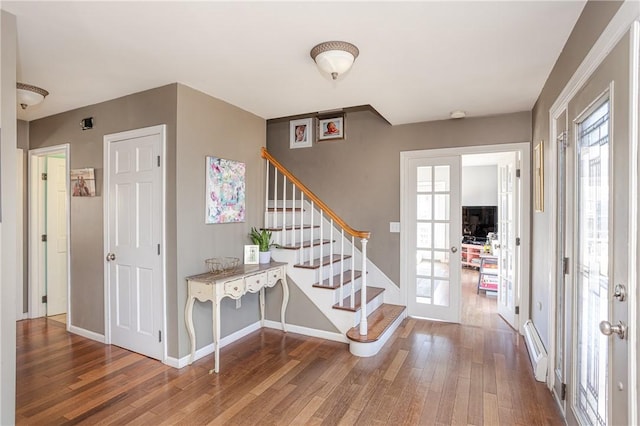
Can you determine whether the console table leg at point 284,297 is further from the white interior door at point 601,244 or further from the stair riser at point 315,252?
the white interior door at point 601,244

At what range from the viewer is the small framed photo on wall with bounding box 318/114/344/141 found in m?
4.32

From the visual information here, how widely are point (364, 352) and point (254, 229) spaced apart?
1746 mm

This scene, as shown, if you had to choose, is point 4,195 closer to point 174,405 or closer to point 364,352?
point 174,405

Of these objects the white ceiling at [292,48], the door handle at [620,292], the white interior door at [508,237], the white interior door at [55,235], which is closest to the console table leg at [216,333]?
the white ceiling at [292,48]

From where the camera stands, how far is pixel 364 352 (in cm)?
301

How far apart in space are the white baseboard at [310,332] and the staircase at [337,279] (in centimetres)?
6

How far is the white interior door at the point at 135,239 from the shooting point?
2.93 meters

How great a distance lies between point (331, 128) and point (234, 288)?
2.52 m

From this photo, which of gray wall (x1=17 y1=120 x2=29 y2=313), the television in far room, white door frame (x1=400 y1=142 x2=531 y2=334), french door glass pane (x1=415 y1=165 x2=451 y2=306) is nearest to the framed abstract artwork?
french door glass pane (x1=415 y1=165 x2=451 y2=306)

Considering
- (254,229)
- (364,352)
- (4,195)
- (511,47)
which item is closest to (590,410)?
(364,352)

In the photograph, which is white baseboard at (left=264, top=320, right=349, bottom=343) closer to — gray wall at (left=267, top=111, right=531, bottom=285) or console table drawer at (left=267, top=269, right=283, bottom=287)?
console table drawer at (left=267, top=269, right=283, bottom=287)

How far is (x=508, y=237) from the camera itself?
395cm

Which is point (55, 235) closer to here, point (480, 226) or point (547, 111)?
point (547, 111)

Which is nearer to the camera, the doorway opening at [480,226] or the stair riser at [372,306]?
the stair riser at [372,306]
